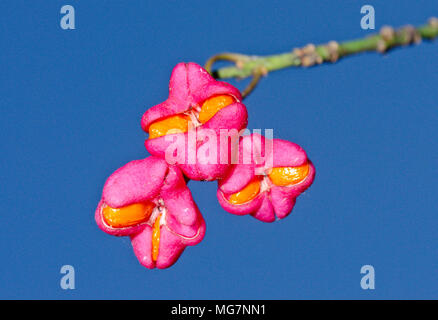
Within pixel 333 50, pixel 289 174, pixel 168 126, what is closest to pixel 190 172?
pixel 168 126

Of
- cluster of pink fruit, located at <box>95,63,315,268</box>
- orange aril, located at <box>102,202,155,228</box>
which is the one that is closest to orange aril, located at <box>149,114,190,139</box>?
cluster of pink fruit, located at <box>95,63,315,268</box>

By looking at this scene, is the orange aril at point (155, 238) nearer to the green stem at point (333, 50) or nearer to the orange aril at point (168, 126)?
the orange aril at point (168, 126)

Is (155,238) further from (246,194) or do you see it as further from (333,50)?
(333,50)

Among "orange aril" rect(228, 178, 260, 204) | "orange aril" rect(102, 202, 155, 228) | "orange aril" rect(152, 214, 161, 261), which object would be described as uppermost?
"orange aril" rect(228, 178, 260, 204)

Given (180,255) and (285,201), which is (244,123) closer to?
(285,201)

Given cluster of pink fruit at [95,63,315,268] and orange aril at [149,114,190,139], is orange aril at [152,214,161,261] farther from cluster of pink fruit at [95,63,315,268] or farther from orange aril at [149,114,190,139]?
→ orange aril at [149,114,190,139]

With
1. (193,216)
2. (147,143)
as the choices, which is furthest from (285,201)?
(147,143)
